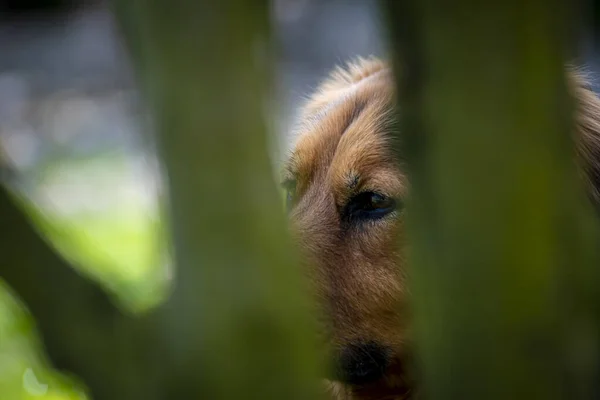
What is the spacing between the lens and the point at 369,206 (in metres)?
3.17

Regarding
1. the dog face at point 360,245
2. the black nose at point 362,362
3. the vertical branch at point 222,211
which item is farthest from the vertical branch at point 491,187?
the black nose at point 362,362

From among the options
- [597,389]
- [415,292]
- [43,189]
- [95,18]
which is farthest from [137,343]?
[95,18]

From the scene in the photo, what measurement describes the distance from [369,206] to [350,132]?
0.39 m

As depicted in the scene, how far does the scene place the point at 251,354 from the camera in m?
1.52

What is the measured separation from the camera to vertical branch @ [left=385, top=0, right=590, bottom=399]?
1.42 meters

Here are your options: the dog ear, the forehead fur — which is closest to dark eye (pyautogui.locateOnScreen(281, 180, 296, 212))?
the forehead fur

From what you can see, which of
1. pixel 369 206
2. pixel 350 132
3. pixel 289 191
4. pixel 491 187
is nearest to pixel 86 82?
pixel 289 191

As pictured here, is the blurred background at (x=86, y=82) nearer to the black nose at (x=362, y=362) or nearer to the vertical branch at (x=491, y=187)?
the black nose at (x=362, y=362)

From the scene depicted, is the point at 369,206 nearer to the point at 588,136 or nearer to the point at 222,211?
the point at 588,136

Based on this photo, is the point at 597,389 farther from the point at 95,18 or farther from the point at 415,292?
the point at 95,18

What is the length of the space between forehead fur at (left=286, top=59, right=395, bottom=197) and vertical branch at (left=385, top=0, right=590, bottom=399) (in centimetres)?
161

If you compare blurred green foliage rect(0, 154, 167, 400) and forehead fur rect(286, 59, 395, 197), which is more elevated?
forehead fur rect(286, 59, 395, 197)

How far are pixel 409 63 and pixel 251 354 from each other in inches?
22.3

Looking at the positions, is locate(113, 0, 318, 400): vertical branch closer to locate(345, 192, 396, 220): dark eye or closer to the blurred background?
locate(345, 192, 396, 220): dark eye
